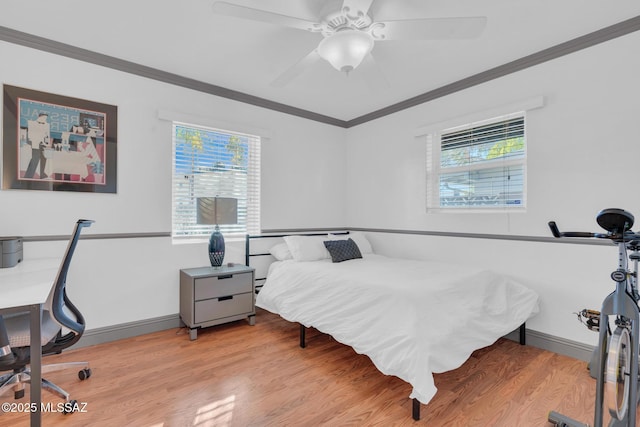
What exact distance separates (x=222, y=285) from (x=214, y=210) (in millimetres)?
730

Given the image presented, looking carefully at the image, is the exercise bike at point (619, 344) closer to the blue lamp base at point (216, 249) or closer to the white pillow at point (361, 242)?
the white pillow at point (361, 242)

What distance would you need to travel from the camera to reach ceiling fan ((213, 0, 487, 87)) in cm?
176

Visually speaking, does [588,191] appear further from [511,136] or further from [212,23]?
[212,23]

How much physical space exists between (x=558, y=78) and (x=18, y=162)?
4.38m

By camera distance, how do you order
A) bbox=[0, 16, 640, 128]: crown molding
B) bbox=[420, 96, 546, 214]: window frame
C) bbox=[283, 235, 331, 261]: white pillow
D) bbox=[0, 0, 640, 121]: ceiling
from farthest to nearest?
bbox=[283, 235, 331, 261]: white pillow
bbox=[420, 96, 546, 214]: window frame
bbox=[0, 16, 640, 128]: crown molding
bbox=[0, 0, 640, 121]: ceiling

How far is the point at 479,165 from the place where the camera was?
3.08 metres

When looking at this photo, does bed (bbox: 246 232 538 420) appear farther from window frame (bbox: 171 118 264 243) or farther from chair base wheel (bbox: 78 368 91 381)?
chair base wheel (bbox: 78 368 91 381)

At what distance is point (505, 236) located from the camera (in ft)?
9.32

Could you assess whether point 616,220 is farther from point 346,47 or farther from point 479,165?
point 479,165

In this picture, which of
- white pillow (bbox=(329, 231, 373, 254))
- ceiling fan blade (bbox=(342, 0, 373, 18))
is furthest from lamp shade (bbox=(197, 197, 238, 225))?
ceiling fan blade (bbox=(342, 0, 373, 18))

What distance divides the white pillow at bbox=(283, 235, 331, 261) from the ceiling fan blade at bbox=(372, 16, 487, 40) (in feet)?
6.96

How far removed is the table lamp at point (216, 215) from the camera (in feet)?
9.68

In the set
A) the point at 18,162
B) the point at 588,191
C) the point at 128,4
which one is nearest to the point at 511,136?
the point at 588,191

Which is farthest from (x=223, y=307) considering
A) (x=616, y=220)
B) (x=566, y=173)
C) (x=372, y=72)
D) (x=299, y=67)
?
(x=566, y=173)
